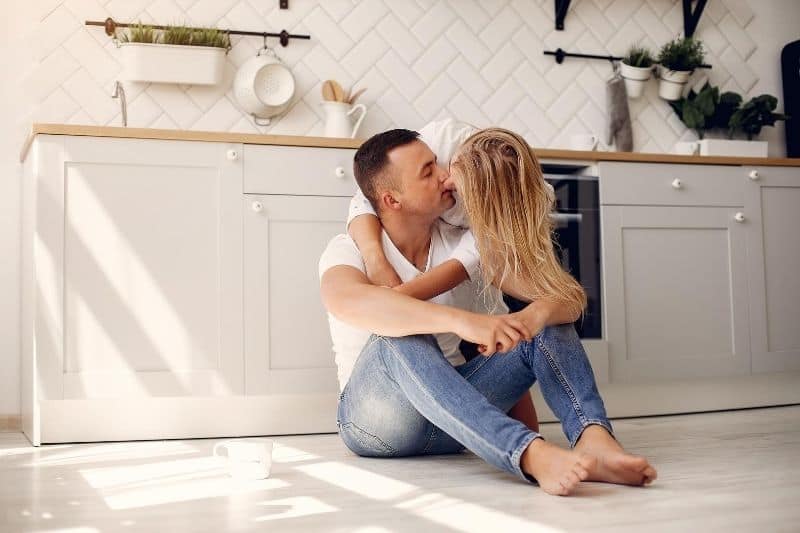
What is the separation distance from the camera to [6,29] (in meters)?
3.04

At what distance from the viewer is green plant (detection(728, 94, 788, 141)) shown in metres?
3.56

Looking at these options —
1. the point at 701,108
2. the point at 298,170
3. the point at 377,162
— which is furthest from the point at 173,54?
the point at 701,108

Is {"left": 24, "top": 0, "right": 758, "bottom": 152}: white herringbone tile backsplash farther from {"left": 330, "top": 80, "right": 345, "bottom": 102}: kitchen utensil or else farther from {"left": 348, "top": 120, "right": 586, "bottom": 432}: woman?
{"left": 348, "top": 120, "right": 586, "bottom": 432}: woman

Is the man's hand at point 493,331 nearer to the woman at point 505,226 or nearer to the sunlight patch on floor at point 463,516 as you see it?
the woman at point 505,226

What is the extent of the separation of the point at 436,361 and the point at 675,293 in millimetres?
1602

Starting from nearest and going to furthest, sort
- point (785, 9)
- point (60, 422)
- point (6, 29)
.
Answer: point (60, 422), point (6, 29), point (785, 9)

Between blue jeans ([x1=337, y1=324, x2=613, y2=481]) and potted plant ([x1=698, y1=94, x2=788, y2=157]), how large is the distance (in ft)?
6.30

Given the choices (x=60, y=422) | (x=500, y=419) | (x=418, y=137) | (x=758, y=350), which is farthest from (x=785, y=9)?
(x=60, y=422)

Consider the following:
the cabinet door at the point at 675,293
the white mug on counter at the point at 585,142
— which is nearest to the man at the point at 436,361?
the cabinet door at the point at 675,293

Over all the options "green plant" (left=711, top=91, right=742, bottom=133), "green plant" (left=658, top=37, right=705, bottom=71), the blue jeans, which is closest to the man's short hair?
the blue jeans

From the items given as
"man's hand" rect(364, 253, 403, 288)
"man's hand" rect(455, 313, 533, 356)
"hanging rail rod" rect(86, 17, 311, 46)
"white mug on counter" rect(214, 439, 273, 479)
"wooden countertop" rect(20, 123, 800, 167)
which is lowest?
"white mug on counter" rect(214, 439, 273, 479)

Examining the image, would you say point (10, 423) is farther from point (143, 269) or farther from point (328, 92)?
point (328, 92)

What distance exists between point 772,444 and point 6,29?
2.73m

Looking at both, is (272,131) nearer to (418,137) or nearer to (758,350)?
(418,137)
